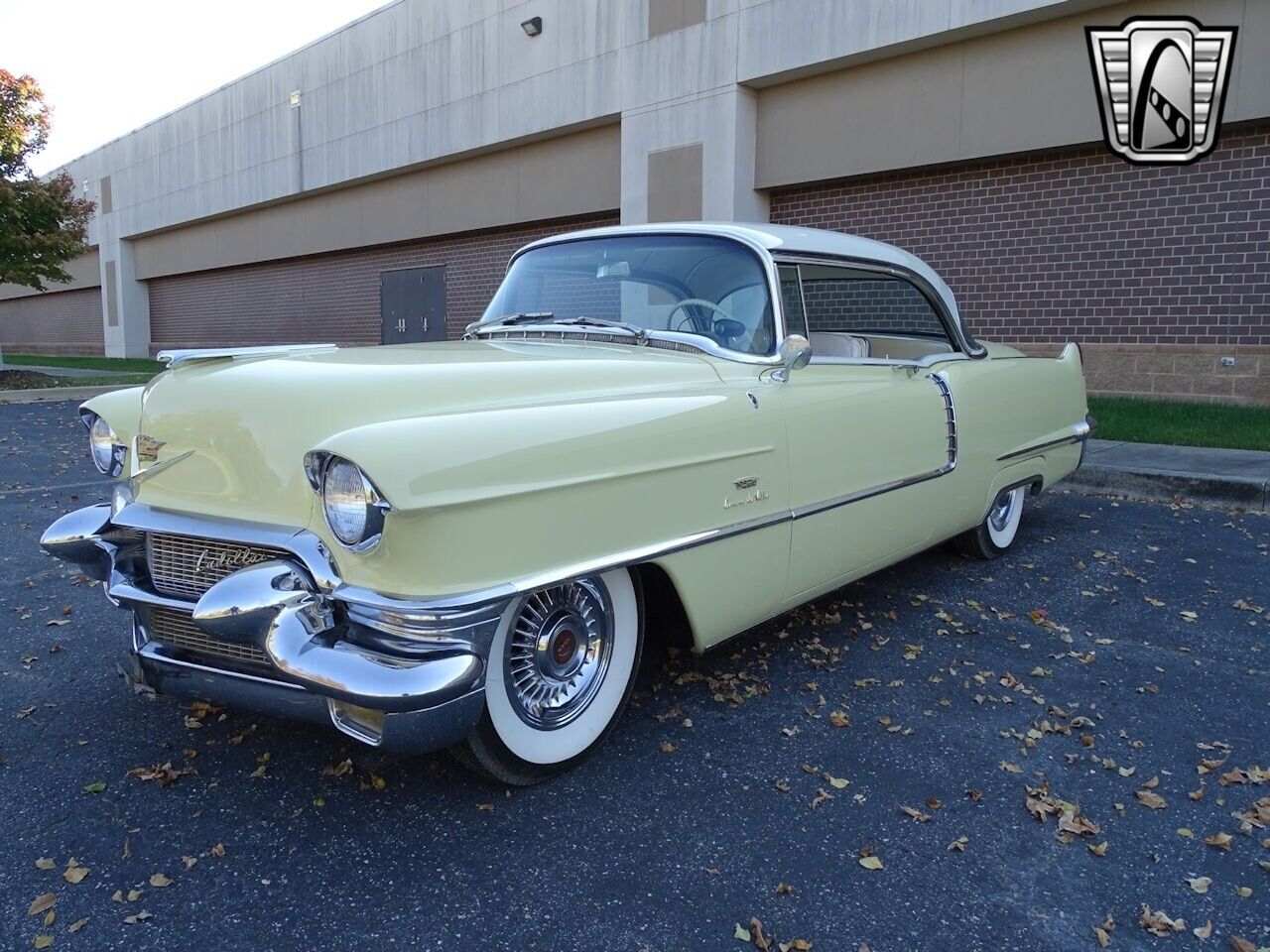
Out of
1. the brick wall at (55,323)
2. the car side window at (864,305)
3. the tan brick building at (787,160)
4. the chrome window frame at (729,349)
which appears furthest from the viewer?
the brick wall at (55,323)

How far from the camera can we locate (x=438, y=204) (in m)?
16.5

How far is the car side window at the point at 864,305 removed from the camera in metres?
3.81

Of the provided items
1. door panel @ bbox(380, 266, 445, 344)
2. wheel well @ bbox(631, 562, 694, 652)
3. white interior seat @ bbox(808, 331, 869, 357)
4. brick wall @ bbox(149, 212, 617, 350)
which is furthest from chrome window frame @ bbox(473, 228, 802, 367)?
door panel @ bbox(380, 266, 445, 344)

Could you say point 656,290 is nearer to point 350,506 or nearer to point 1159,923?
point 350,506

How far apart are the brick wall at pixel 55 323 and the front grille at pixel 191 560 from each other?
3033 cm

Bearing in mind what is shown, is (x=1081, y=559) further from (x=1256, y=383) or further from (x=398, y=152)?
(x=398, y=152)

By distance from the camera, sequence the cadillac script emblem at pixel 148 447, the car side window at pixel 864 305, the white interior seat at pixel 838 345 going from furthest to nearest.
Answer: the white interior seat at pixel 838 345, the car side window at pixel 864 305, the cadillac script emblem at pixel 148 447

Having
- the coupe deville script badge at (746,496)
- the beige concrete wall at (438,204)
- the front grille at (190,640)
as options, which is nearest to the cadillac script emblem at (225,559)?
the front grille at (190,640)

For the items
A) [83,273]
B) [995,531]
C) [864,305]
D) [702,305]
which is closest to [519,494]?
[702,305]

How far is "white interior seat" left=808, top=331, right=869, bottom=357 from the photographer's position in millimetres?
4160

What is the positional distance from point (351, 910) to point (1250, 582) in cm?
443

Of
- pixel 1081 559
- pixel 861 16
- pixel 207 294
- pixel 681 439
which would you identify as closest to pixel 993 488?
pixel 1081 559

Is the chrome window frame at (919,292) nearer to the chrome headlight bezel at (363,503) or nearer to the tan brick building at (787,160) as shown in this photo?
the chrome headlight bezel at (363,503)

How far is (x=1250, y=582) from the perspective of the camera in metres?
4.57
